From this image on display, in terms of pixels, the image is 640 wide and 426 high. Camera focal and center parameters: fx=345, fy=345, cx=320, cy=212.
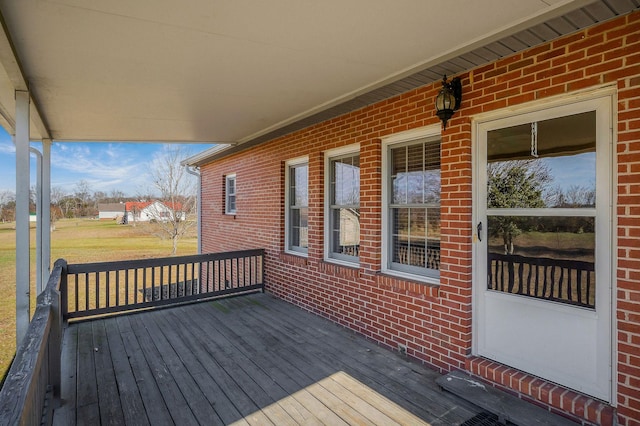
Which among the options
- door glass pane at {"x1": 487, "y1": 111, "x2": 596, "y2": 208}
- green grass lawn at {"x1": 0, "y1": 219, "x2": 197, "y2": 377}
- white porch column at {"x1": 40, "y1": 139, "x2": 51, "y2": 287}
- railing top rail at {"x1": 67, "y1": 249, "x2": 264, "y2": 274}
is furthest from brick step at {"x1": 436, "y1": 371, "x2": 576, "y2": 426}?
green grass lawn at {"x1": 0, "y1": 219, "x2": 197, "y2": 377}

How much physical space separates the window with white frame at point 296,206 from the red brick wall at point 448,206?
0.45 feet

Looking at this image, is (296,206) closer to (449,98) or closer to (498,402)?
(449,98)

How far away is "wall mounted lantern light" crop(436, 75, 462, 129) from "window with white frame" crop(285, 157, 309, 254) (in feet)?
8.97

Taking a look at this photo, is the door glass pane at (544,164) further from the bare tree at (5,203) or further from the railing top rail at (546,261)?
the bare tree at (5,203)

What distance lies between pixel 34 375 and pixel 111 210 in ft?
63.1

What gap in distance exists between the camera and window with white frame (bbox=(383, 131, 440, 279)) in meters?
3.47

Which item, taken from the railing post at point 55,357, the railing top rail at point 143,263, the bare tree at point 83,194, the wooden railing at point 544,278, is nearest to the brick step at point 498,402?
the wooden railing at point 544,278

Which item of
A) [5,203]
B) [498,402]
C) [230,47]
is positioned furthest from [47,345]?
[498,402]

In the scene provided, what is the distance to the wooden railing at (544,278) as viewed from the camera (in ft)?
7.84

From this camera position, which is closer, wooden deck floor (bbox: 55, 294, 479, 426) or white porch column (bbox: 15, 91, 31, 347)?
wooden deck floor (bbox: 55, 294, 479, 426)

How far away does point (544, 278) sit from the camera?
2615 millimetres

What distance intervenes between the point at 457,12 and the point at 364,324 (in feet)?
10.5

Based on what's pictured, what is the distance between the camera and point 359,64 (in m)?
2.97

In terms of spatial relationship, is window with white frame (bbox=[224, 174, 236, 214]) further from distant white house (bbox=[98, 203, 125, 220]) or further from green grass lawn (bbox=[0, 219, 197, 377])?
distant white house (bbox=[98, 203, 125, 220])
